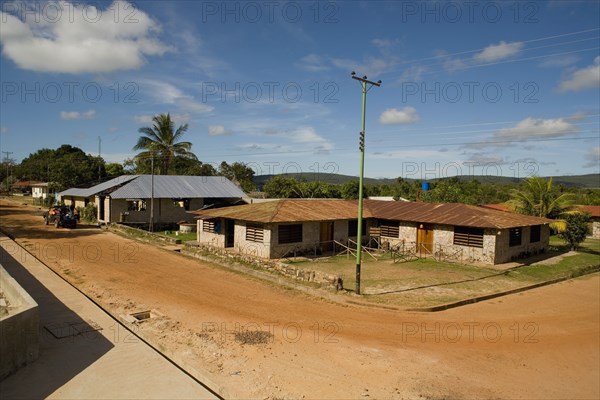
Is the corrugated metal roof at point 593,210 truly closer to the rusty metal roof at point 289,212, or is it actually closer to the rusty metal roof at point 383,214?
the rusty metal roof at point 383,214

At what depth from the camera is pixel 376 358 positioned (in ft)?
35.2

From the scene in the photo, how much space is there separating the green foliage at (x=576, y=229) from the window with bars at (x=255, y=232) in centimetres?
2261

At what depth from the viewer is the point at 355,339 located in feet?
39.5

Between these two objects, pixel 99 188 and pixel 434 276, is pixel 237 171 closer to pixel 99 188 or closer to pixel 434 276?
pixel 99 188

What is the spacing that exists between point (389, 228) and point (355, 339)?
58.1ft

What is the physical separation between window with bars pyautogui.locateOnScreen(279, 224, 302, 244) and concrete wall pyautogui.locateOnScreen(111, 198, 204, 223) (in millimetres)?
16153

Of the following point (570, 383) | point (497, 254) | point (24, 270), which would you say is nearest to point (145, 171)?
point (24, 270)

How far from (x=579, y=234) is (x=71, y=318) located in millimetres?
32323

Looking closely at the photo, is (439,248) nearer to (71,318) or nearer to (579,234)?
(579,234)

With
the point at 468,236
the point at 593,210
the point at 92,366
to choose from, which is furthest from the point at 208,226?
the point at 593,210

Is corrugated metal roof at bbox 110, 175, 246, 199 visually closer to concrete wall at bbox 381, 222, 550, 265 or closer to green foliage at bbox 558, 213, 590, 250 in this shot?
concrete wall at bbox 381, 222, 550, 265

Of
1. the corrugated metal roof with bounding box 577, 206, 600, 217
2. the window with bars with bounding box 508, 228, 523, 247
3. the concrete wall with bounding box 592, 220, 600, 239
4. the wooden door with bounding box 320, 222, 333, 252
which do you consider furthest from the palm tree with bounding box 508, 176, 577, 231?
the wooden door with bounding box 320, 222, 333, 252

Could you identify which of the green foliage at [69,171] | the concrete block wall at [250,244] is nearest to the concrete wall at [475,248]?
the concrete block wall at [250,244]

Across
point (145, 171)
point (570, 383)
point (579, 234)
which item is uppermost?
point (145, 171)
